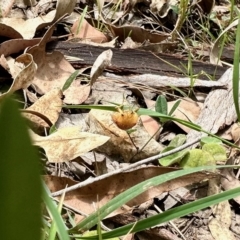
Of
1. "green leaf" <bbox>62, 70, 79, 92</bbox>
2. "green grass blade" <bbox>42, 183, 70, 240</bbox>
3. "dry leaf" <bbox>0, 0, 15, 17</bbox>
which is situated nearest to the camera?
"green grass blade" <bbox>42, 183, 70, 240</bbox>

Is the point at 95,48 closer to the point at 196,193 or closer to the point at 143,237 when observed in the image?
the point at 196,193

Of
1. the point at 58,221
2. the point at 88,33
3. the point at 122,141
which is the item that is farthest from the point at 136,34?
the point at 58,221

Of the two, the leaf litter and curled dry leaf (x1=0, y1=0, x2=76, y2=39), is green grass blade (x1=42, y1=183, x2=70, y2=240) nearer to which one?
the leaf litter

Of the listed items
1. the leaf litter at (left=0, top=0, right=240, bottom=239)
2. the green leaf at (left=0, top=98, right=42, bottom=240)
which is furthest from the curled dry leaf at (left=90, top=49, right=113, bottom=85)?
the green leaf at (left=0, top=98, right=42, bottom=240)

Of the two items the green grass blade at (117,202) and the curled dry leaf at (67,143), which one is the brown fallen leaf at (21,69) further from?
the green grass blade at (117,202)

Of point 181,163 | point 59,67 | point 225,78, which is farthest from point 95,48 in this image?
point 181,163
